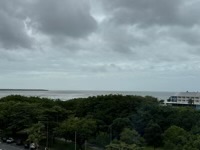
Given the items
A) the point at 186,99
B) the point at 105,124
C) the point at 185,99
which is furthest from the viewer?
the point at 185,99

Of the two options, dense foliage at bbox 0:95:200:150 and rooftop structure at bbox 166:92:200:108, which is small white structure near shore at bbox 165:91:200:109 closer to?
rooftop structure at bbox 166:92:200:108

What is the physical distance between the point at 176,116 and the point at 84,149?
53.1ft

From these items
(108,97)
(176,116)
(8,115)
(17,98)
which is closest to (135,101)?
(108,97)

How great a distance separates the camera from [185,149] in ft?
107

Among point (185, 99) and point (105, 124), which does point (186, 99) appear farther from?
point (105, 124)

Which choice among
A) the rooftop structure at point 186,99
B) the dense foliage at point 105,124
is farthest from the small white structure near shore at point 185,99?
the dense foliage at point 105,124

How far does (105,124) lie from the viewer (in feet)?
164

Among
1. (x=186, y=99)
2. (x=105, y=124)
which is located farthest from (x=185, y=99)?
(x=105, y=124)

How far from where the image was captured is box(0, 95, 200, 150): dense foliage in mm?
39188

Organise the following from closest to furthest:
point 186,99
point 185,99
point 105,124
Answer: point 105,124 < point 186,99 < point 185,99

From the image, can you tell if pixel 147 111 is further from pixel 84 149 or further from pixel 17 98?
pixel 17 98

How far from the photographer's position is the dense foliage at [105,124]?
129 ft

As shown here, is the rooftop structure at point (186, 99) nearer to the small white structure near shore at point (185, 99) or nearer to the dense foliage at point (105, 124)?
the small white structure near shore at point (185, 99)

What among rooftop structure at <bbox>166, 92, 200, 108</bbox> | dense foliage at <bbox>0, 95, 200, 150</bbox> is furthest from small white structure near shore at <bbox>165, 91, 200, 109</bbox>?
dense foliage at <bbox>0, 95, 200, 150</bbox>
